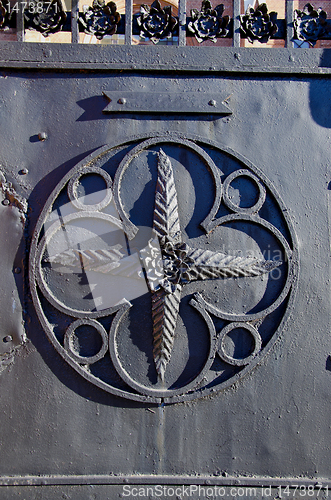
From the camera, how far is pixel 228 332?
73.5 inches

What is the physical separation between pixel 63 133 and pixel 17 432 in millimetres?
1622

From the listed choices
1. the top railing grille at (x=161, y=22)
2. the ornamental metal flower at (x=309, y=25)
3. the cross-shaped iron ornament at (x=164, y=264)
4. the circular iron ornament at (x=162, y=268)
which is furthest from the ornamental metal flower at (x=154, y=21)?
the cross-shaped iron ornament at (x=164, y=264)

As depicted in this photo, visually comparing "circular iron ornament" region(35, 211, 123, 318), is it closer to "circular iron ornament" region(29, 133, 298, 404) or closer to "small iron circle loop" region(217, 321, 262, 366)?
"circular iron ornament" region(29, 133, 298, 404)

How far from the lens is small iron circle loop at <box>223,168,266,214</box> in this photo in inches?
75.4

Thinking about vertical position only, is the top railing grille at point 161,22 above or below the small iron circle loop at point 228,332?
above

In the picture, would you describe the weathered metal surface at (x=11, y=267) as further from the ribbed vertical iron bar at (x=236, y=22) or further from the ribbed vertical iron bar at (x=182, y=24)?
the ribbed vertical iron bar at (x=236, y=22)

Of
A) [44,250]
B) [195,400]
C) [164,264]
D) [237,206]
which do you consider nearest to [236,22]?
[237,206]

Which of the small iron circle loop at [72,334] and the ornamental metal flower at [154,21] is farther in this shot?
the ornamental metal flower at [154,21]

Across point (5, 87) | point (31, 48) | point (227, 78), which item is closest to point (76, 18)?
point (31, 48)

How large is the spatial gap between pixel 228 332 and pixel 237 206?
69 centimetres

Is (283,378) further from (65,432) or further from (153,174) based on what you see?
(153,174)

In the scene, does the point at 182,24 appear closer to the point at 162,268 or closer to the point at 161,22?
the point at 161,22

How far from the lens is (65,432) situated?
1820 millimetres

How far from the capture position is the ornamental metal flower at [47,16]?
6.44ft
